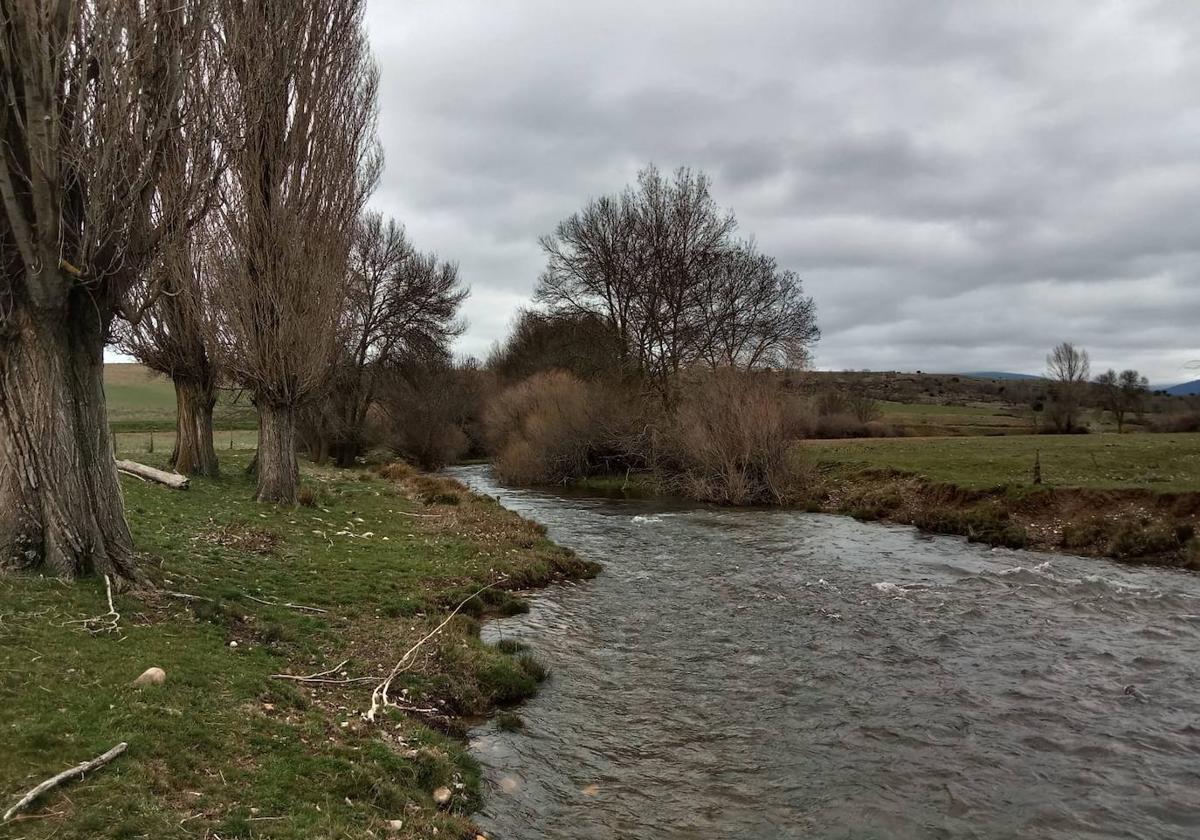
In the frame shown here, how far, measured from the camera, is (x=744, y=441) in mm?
27156

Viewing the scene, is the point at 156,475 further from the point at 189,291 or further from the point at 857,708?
the point at 857,708

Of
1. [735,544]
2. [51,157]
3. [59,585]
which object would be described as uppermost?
[51,157]

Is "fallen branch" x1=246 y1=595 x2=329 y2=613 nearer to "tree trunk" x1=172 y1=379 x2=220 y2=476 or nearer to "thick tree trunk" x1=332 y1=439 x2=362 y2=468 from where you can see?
"tree trunk" x1=172 y1=379 x2=220 y2=476

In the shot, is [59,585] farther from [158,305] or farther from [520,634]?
[158,305]

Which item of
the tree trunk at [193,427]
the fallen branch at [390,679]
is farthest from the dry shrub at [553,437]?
the fallen branch at [390,679]

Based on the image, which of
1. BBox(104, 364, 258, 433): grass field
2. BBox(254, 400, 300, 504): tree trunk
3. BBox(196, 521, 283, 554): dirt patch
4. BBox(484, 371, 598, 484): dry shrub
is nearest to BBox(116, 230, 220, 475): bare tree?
BBox(254, 400, 300, 504): tree trunk

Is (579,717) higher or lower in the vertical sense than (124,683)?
lower

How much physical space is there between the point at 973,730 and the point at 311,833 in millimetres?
6568

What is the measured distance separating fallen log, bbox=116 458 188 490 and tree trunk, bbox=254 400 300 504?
1789 millimetres

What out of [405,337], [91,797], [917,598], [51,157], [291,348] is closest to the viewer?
[91,797]

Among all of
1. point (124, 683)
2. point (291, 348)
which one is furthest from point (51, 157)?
point (291, 348)

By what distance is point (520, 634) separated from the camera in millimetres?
10477

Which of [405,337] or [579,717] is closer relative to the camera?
[579,717]

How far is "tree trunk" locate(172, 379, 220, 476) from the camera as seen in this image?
19.8m
